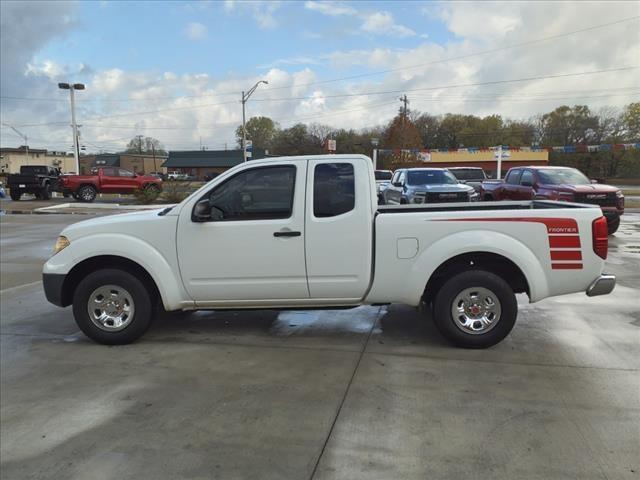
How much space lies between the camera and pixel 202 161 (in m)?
111

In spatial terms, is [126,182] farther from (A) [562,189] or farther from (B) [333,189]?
(B) [333,189]

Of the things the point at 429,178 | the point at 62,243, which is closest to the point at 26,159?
the point at 429,178

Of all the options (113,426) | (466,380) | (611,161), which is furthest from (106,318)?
(611,161)

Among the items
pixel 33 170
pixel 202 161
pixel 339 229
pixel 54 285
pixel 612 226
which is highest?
pixel 202 161

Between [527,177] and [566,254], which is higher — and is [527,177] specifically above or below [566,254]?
above

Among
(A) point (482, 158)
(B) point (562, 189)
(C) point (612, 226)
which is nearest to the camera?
(B) point (562, 189)

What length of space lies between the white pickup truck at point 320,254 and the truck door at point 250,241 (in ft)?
0.04

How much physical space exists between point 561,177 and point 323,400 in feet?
40.0

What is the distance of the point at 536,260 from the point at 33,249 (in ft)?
37.2

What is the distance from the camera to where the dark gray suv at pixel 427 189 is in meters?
14.6

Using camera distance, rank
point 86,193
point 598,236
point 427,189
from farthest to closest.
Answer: point 86,193 → point 427,189 → point 598,236

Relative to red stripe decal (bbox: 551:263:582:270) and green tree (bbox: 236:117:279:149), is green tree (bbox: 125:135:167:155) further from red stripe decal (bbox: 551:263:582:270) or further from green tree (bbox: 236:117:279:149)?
red stripe decal (bbox: 551:263:582:270)

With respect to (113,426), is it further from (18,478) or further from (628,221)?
(628,221)

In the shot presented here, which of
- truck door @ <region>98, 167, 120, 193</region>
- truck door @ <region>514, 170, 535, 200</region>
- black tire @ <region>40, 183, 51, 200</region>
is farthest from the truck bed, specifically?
black tire @ <region>40, 183, 51, 200</region>
